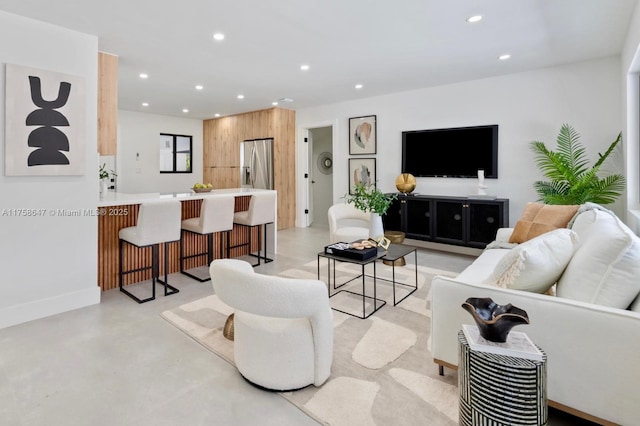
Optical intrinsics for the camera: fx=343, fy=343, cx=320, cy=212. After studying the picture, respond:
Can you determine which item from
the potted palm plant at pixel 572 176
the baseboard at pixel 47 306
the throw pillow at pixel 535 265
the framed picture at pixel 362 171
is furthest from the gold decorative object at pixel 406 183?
the baseboard at pixel 47 306

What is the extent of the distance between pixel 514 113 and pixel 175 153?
7.25 m

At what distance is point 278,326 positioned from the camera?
6.01 feet

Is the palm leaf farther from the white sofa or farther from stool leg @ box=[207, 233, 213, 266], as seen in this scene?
stool leg @ box=[207, 233, 213, 266]

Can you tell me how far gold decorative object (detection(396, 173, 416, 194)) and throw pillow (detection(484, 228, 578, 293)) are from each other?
358cm

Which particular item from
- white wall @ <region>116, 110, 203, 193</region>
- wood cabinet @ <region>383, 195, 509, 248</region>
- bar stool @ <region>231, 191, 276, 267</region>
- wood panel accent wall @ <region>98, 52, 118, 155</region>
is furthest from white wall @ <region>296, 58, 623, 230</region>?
white wall @ <region>116, 110, 203, 193</region>

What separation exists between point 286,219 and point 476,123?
4.06m

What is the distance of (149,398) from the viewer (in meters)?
1.83

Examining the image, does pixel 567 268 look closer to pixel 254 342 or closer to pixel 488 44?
pixel 254 342

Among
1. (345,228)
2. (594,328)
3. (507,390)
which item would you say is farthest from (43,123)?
(594,328)

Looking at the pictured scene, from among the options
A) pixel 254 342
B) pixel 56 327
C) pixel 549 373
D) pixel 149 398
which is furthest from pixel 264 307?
pixel 56 327

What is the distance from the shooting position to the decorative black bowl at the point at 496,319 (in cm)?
129

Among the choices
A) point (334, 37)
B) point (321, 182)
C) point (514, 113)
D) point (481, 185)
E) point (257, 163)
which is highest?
point (334, 37)

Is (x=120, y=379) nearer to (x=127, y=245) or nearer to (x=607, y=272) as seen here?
(x=127, y=245)

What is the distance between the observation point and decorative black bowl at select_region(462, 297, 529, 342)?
4.22ft
